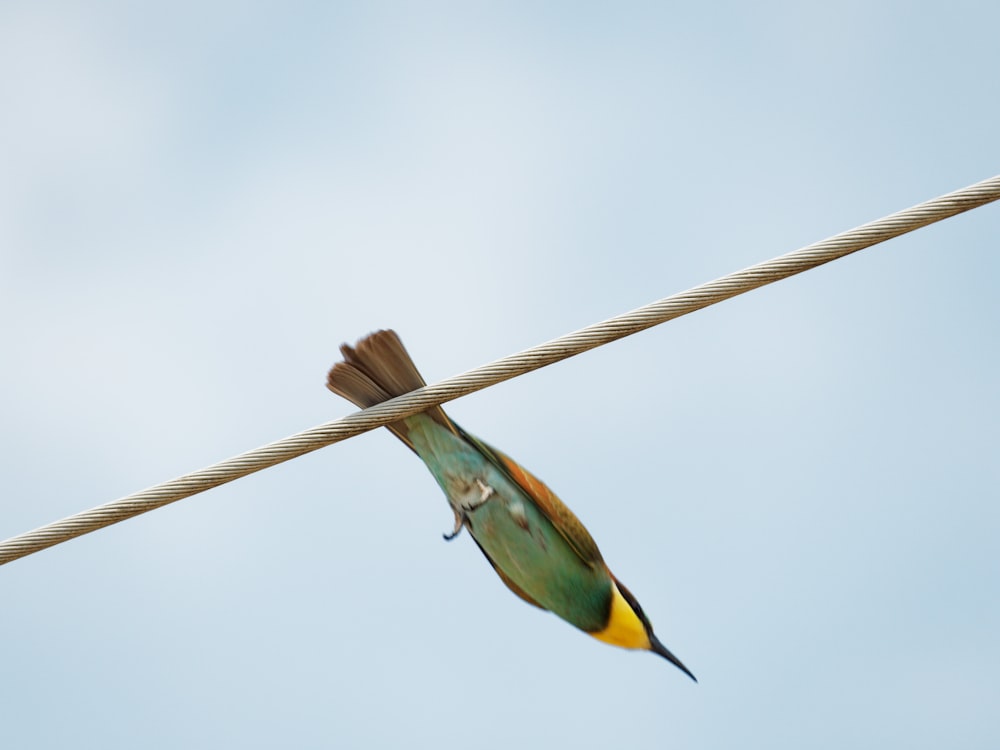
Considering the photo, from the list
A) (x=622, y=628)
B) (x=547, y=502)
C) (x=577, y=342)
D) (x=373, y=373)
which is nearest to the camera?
(x=577, y=342)

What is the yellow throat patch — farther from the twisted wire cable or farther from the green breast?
the twisted wire cable

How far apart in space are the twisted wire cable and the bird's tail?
19.3 inches

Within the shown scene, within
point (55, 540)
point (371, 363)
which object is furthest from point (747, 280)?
point (55, 540)

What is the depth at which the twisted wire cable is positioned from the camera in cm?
345

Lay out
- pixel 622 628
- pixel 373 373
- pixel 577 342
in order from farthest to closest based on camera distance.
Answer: pixel 622 628 < pixel 373 373 < pixel 577 342

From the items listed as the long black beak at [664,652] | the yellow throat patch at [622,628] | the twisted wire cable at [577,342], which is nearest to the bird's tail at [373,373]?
the twisted wire cable at [577,342]

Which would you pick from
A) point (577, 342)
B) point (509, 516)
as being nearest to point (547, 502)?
point (509, 516)

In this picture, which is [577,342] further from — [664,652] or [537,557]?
[664,652]

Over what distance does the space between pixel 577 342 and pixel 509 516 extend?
1033 mm

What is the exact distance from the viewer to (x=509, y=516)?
436cm

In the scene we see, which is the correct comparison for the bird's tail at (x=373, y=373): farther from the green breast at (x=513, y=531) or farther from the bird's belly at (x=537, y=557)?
the bird's belly at (x=537, y=557)

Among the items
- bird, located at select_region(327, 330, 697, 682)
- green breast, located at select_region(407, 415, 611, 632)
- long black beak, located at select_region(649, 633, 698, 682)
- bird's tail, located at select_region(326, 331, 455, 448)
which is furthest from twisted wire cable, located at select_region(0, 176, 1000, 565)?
long black beak, located at select_region(649, 633, 698, 682)

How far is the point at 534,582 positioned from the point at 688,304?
55.9 inches

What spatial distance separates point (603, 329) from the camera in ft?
11.4
